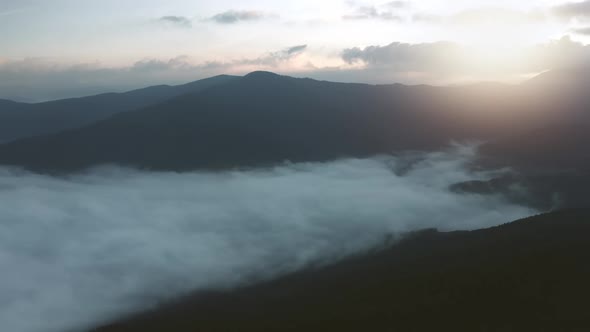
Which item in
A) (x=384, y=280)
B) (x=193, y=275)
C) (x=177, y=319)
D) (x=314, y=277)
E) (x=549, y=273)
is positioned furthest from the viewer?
(x=193, y=275)

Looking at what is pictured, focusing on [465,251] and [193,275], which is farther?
[193,275]

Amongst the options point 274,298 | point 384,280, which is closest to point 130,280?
point 274,298

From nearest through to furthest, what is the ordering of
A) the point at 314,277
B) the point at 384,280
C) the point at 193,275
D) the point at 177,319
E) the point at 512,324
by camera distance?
the point at 512,324 < the point at 384,280 < the point at 177,319 < the point at 314,277 < the point at 193,275

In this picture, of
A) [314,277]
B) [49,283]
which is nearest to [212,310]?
[314,277]

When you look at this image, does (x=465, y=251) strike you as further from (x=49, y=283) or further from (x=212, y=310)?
(x=49, y=283)

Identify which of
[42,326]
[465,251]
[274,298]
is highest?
[465,251]

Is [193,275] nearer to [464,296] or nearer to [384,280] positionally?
[384,280]

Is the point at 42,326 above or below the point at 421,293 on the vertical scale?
below
